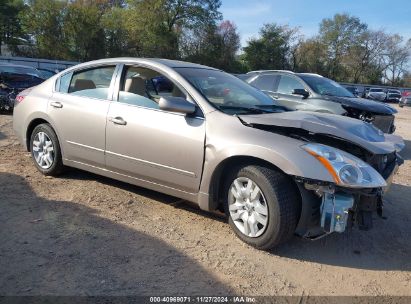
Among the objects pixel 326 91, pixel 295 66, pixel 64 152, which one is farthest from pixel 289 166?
pixel 295 66

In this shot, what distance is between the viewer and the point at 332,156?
3.59 meters

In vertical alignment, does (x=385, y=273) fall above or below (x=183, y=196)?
below

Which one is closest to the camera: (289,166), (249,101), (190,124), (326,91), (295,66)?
(289,166)

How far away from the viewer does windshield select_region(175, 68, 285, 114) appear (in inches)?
173

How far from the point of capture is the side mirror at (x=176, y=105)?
4102 mm

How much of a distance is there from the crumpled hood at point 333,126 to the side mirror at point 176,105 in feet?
1.62

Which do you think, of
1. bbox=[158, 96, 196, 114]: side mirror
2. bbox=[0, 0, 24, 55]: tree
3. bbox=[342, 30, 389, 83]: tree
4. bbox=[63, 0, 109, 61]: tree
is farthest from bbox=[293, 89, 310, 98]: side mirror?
bbox=[342, 30, 389, 83]: tree

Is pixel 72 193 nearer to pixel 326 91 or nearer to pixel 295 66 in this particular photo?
pixel 326 91

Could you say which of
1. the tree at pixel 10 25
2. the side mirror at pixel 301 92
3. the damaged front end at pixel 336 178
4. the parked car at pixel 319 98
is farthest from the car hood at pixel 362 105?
the tree at pixel 10 25

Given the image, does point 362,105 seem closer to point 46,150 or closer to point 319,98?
point 319,98

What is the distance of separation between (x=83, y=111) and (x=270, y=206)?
2.61 meters

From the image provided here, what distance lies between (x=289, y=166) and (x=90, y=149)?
2518 mm

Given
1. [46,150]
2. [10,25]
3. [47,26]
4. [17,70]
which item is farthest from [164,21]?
[46,150]

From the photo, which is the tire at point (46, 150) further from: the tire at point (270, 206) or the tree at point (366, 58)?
the tree at point (366, 58)
